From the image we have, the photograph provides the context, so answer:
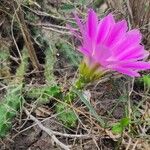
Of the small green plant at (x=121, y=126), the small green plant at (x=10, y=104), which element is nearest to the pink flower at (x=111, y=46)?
the small green plant at (x=121, y=126)

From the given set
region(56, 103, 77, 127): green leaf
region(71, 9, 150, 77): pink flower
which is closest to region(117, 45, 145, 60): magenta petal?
region(71, 9, 150, 77): pink flower

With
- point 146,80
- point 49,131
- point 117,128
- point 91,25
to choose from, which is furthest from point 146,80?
Result: point 91,25

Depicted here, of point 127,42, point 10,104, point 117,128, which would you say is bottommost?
point 117,128

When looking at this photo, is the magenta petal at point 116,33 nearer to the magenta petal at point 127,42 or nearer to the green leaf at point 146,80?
the magenta petal at point 127,42

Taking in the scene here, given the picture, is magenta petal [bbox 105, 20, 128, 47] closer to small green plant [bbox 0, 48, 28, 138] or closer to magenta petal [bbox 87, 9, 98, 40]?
magenta petal [bbox 87, 9, 98, 40]

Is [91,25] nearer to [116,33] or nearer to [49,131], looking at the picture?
[116,33]
